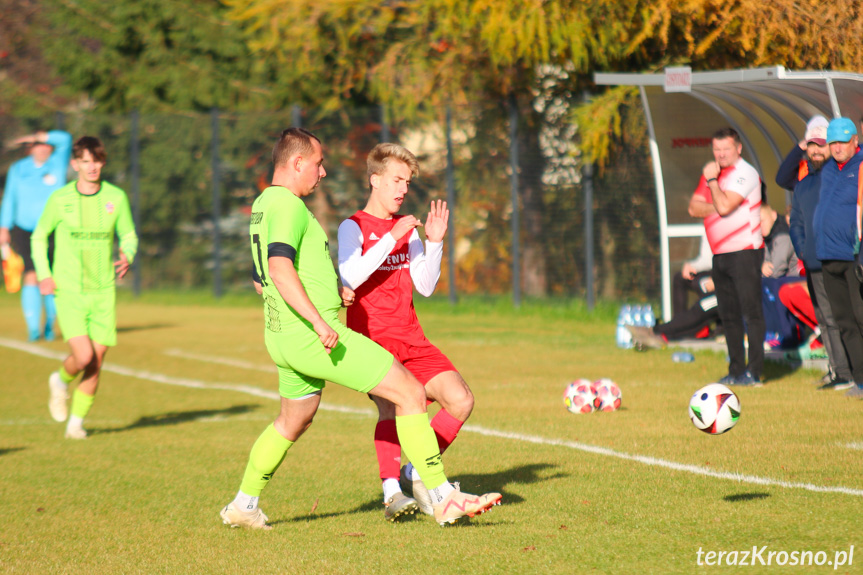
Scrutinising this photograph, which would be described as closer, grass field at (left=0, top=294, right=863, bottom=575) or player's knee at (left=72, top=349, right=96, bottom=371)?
grass field at (left=0, top=294, right=863, bottom=575)

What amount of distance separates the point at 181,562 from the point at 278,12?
1576cm

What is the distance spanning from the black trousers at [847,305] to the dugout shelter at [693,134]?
2.91 metres

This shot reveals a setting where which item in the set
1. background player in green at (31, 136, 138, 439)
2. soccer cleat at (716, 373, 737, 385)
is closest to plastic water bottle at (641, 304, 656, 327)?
soccer cleat at (716, 373, 737, 385)

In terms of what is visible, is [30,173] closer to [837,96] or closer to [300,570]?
[837,96]

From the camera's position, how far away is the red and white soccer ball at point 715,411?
6.10m

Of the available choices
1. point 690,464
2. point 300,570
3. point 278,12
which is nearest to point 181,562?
point 300,570

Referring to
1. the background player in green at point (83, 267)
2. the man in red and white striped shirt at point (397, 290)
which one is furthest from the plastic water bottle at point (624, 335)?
the man in red and white striped shirt at point (397, 290)

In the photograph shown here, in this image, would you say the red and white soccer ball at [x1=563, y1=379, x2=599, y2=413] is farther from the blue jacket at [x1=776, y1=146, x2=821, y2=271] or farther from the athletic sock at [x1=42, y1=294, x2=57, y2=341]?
the athletic sock at [x1=42, y1=294, x2=57, y2=341]

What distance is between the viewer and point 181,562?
16.4 feet

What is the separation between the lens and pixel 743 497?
18.7ft

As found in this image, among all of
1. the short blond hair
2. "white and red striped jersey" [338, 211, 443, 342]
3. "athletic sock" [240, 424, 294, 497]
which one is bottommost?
"athletic sock" [240, 424, 294, 497]

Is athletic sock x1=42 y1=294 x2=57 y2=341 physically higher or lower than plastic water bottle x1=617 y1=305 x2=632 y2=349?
higher

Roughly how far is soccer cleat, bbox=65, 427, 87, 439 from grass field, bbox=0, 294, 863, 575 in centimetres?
12

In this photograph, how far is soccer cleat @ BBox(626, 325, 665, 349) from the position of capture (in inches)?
488
